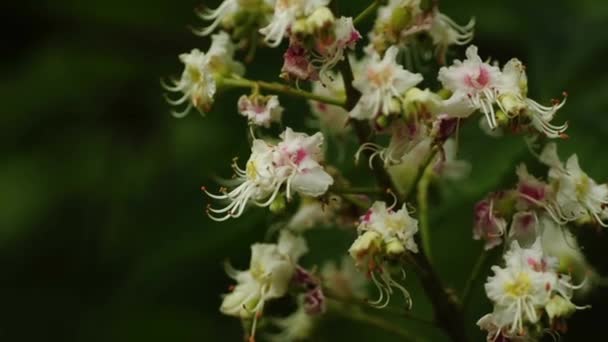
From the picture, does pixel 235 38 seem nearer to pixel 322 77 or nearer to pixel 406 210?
pixel 322 77

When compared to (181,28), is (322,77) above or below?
above

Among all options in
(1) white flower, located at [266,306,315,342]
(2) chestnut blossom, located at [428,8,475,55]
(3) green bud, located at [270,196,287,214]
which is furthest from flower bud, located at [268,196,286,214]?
(1) white flower, located at [266,306,315,342]

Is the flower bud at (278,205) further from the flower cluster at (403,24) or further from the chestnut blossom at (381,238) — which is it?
the flower cluster at (403,24)

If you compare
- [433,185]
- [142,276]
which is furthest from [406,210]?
[142,276]

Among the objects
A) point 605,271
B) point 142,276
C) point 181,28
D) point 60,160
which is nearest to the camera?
point 605,271

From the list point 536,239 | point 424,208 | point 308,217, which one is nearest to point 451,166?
point 424,208

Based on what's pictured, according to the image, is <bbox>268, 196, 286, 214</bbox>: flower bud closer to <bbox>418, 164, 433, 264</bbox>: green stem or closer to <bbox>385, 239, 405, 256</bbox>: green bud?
<bbox>385, 239, 405, 256</bbox>: green bud

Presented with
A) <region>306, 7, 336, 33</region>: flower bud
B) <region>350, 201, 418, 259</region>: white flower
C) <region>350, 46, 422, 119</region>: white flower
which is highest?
<region>306, 7, 336, 33</region>: flower bud
